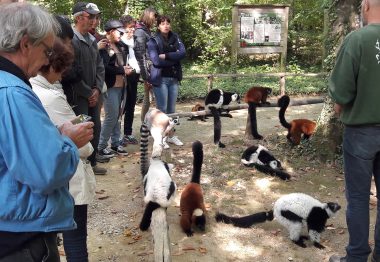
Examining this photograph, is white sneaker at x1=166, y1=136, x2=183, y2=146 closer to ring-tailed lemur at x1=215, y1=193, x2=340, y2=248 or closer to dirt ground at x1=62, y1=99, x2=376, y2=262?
dirt ground at x1=62, y1=99, x2=376, y2=262

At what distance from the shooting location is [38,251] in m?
1.79

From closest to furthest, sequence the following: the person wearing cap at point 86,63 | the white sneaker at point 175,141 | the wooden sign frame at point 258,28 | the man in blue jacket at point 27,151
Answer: the man in blue jacket at point 27,151
the person wearing cap at point 86,63
the white sneaker at point 175,141
the wooden sign frame at point 258,28

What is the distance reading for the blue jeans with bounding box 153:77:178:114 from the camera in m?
6.60

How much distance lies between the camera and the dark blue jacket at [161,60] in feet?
21.2

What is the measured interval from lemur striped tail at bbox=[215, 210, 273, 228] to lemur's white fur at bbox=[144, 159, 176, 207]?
0.78 meters

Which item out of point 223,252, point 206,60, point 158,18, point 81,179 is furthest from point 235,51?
point 81,179

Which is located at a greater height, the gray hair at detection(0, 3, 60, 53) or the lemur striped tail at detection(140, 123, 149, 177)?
the gray hair at detection(0, 3, 60, 53)

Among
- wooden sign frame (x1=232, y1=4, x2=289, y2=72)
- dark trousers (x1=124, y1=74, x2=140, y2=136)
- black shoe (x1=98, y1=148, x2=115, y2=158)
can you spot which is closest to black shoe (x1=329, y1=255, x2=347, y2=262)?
black shoe (x1=98, y1=148, x2=115, y2=158)

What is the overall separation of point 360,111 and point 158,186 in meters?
1.93

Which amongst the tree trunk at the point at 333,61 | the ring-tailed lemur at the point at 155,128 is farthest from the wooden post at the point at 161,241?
the tree trunk at the point at 333,61

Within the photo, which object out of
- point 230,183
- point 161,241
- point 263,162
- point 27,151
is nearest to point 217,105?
point 263,162

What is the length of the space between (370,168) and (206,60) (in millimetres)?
13447

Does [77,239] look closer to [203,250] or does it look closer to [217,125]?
[203,250]

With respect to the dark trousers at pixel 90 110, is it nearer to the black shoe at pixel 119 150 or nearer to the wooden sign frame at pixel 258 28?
the black shoe at pixel 119 150
